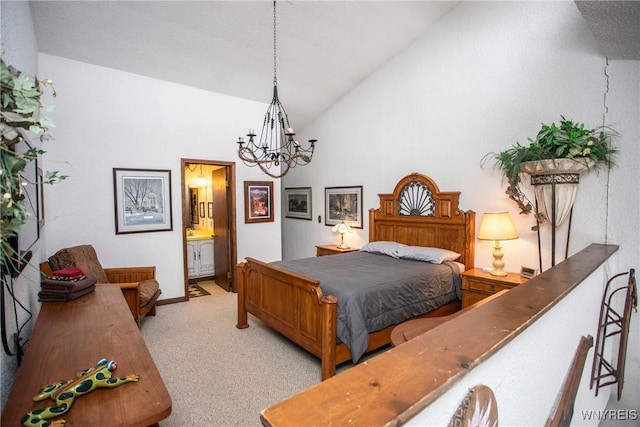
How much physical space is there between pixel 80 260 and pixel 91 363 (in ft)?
8.17

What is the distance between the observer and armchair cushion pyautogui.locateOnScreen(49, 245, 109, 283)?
10.3 feet

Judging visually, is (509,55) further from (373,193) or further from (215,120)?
(215,120)

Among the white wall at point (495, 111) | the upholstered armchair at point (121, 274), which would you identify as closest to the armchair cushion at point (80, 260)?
the upholstered armchair at point (121, 274)

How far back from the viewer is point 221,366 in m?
2.88

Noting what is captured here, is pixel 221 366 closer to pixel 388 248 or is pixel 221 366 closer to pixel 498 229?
pixel 388 248

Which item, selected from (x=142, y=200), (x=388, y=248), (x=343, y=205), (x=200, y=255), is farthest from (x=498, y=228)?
(x=200, y=255)

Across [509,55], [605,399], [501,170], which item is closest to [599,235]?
[501,170]

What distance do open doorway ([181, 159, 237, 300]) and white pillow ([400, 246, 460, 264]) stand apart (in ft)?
8.83

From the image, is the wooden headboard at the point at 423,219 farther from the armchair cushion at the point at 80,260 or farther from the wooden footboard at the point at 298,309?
the armchair cushion at the point at 80,260

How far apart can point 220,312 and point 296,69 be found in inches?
135

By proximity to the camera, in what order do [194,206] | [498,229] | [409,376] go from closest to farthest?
[409,376]
[498,229]
[194,206]

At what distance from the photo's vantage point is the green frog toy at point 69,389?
3.41ft

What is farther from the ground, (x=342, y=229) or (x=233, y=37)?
(x=233, y=37)

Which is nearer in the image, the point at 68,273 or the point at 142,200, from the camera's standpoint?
the point at 68,273
